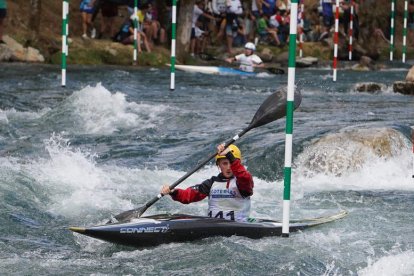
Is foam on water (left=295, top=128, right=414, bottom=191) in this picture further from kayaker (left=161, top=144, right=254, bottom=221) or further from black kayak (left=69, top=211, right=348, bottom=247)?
black kayak (left=69, top=211, right=348, bottom=247)

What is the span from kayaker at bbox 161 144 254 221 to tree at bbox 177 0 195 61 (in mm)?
13675

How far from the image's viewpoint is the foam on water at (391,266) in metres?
7.57

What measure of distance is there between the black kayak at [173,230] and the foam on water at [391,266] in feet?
3.66

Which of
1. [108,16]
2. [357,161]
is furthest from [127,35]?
[357,161]

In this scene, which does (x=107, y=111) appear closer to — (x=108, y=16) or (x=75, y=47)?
(x=75, y=47)

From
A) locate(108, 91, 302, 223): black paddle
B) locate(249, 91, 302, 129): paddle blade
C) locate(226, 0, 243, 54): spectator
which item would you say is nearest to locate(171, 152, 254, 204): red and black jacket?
locate(108, 91, 302, 223): black paddle

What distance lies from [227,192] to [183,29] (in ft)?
46.4

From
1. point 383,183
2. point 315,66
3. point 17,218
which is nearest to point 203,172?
point 383,183

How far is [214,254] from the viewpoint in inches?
317

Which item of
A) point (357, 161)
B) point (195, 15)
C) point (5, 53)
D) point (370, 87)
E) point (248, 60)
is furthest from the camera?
point (195, 15)

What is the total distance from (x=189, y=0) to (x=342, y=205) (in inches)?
498

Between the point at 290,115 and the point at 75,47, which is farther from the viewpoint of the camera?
the point at 75,47

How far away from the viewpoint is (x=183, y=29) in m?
22.8

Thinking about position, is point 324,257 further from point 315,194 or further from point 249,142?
point 249,142
